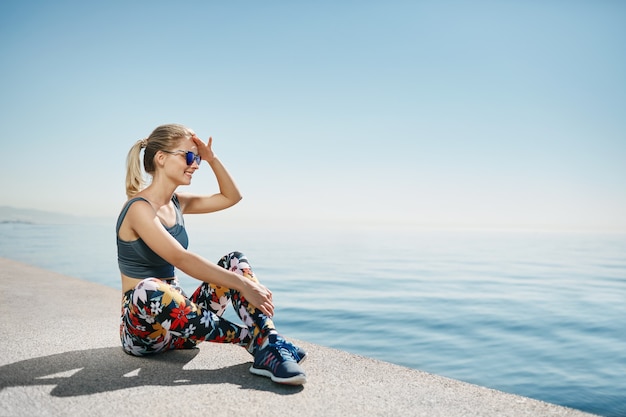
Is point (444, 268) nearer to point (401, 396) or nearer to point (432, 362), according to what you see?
point (432, 362)

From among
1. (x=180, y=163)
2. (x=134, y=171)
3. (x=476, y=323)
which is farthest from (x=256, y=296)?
(x=476, y=323)

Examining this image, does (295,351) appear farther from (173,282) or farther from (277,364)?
(173,282)

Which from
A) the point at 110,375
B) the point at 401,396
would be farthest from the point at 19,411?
the point at 401,396

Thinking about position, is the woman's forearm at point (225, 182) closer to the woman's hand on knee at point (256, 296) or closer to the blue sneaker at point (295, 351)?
the woman's hand on knee at point (256, 296)

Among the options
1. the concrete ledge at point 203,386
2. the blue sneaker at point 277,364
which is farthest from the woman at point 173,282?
the concrete ledge at point 203,386

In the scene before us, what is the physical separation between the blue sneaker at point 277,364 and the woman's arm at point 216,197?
1.19 metres

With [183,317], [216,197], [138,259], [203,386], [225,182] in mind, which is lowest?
[203,386]

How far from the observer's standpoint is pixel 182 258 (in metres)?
2.67

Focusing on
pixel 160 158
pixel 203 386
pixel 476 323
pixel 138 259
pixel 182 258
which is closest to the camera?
pixel 203 386

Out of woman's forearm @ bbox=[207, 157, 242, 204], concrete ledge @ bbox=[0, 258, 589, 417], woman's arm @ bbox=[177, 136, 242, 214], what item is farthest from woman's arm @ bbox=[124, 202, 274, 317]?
woman's forearm @ bbox=[207, 157, 242, 204]

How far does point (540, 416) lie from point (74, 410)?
2.07 m

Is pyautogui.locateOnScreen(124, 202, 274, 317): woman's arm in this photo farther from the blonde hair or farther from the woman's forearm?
the woman's forearm

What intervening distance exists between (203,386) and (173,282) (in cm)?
74

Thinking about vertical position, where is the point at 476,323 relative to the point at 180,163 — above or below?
below
